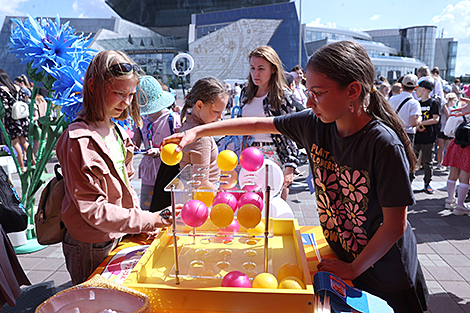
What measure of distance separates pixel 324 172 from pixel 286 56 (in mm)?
41885

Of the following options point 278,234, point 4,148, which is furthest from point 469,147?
point 4,148

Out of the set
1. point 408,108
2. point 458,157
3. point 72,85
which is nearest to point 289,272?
point 72,85

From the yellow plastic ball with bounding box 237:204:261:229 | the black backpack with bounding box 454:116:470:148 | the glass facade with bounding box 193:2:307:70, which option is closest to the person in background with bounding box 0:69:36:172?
the yellow plastic ball with bounding box 237:204:261:229

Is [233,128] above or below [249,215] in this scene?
above

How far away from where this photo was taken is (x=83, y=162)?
1.56 meters

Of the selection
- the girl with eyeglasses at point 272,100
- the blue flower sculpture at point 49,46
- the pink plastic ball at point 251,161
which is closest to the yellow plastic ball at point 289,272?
the pink plastic ball at point 251,161

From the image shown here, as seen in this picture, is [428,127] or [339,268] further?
[428,127]

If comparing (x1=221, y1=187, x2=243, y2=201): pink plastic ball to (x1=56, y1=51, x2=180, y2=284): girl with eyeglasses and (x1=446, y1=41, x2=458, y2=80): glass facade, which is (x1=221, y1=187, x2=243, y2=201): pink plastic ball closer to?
(x1=56, y1=51, x2=180, y2=284): girl with eyeglasses

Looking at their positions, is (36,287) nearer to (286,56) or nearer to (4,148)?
(4,148)

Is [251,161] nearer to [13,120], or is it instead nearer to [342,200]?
[342,200]

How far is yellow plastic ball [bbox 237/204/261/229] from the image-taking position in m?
1.45

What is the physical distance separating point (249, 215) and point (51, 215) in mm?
1189

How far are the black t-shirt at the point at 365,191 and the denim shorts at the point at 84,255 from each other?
1.19 m

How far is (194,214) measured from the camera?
55.9 inches
